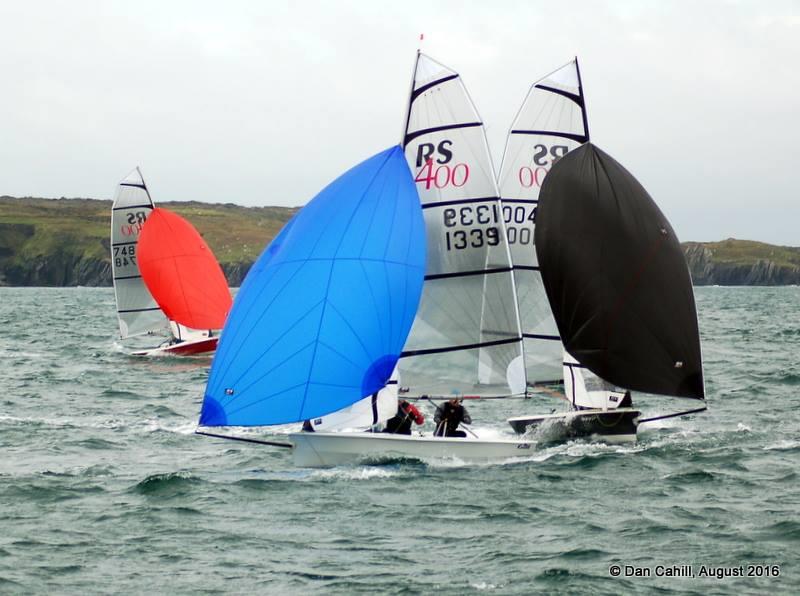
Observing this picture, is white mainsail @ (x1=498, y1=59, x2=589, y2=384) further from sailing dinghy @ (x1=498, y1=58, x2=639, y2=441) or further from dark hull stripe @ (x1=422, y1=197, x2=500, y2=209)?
dark hull stripe @ (x1=422, y1=197, x2=500, y2=209)

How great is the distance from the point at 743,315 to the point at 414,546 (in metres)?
72.6

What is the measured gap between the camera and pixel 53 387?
3406 cm

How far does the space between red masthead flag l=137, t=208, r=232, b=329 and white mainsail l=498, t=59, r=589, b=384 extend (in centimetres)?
2118

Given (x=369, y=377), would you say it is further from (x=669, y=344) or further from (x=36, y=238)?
(x=36, y=238)

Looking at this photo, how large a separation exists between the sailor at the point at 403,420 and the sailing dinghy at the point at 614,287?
141 inches

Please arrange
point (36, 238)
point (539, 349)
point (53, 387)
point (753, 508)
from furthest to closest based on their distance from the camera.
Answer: point (36, 238), point (53, 387), point (539, 349), point (753, 508)

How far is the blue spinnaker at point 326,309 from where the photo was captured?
731 inches

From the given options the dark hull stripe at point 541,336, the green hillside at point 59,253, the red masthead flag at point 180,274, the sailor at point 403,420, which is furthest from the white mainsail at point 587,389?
the green hillside at point 59,253

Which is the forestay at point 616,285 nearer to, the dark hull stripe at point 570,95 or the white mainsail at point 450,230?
the white mainsail at point 450,230

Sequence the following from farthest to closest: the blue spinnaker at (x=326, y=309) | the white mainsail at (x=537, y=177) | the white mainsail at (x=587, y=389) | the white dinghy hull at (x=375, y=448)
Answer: the white mainsail at (x=537, y=177) → the white mainsail at (x=587, y=389) → the white dinghy hull at (x=375, y=448) → the blue spinnaker at (x=326, y=309)

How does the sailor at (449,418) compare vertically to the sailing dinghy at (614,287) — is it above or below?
below

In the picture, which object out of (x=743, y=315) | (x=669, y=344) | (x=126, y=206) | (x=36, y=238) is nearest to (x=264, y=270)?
(x=669, y=344)

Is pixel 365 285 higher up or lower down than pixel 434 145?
lower down

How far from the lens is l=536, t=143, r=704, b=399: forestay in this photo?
70.9ft
